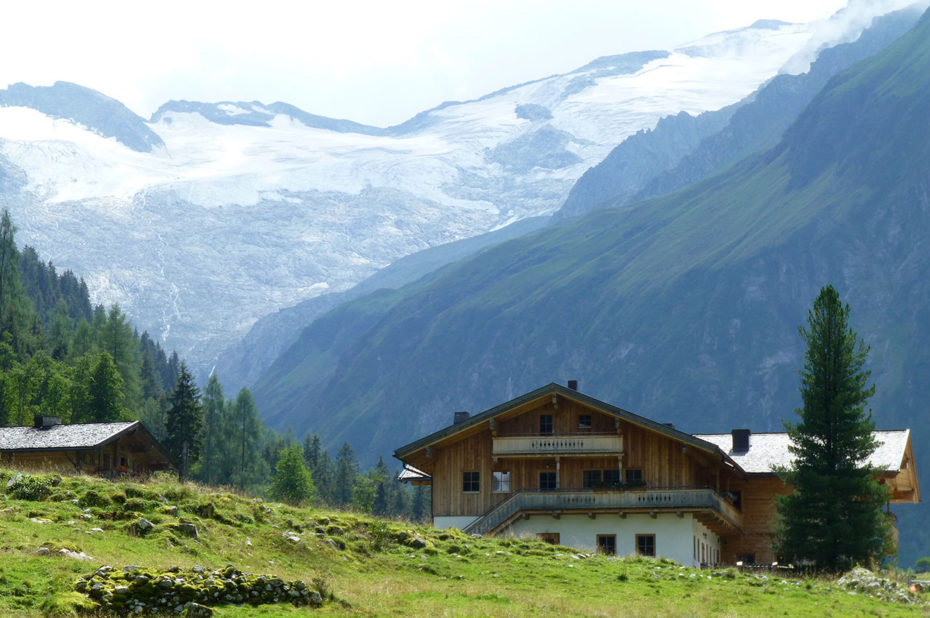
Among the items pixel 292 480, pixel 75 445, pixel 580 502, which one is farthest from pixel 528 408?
pixel 292 480

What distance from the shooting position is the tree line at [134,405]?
118 meters

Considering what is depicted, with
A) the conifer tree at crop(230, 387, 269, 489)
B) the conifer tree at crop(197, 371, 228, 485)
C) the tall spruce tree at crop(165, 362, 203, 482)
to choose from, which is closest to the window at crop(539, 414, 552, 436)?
the tall spruce tree at crop(165, 362, 203, 482)

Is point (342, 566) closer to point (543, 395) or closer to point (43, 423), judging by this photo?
point (543, 395)

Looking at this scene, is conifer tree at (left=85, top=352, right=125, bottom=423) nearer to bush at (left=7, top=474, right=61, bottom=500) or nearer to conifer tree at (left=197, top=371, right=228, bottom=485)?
conifer tree at (left=197, top=371, right=228, bottom=485)

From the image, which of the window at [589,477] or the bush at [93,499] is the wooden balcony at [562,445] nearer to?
the window at [589,477]

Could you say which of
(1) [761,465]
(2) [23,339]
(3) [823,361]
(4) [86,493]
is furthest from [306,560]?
(2) [23,339]

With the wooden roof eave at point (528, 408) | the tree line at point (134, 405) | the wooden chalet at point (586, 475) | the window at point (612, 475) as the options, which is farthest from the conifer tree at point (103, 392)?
the window at point (612, 475)

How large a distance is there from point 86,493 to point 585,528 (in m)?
34.2

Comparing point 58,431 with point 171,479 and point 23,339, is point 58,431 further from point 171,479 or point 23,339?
point 23,339

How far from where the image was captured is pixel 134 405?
15325 centimetres

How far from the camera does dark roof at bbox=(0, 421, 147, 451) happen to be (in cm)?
7319

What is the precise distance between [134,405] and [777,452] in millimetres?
96377

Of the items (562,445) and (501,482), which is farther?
(501,482)

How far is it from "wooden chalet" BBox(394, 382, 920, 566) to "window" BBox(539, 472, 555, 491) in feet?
0.17
